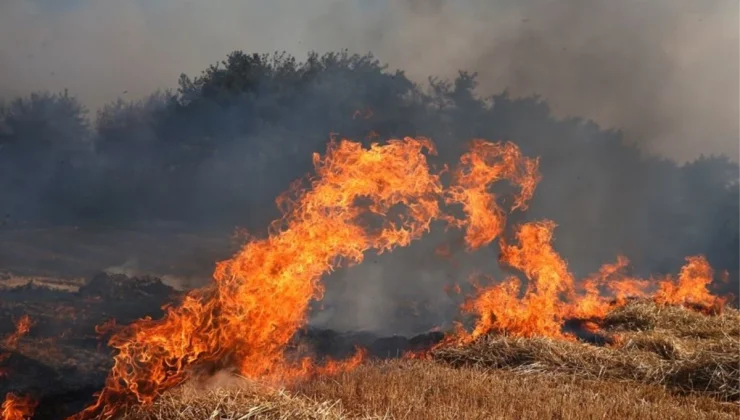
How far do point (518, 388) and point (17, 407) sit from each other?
566 centimetres

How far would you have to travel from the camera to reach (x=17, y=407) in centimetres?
600

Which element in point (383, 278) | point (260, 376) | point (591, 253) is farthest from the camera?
point (591, 253)

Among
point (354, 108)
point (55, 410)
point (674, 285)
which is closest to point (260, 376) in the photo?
point (55, 410)

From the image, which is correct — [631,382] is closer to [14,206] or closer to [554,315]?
[554,315]

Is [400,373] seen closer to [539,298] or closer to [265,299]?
[265,299]

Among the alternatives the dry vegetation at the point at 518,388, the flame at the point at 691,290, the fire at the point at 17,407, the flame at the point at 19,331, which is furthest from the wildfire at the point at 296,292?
the flame at the point at 691,290

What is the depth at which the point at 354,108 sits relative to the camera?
20.6 meters

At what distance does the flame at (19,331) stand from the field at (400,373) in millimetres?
58

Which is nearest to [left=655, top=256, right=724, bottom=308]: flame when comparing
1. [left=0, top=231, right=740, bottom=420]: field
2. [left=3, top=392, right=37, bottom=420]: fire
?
[left=0, top=231, right=740, bottom=420]: field

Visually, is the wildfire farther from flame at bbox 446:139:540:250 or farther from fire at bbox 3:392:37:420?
fire at bbox 3:392:37:420

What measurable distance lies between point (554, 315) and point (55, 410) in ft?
32.8

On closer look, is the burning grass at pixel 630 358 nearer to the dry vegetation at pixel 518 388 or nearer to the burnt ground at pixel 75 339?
the dry vegetation at pixel 518 388

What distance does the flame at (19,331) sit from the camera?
7124mm

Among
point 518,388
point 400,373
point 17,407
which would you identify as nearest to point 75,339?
point 17,407
